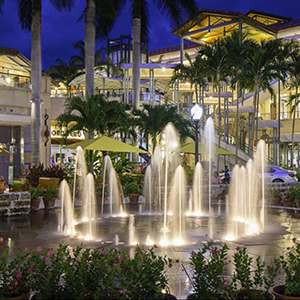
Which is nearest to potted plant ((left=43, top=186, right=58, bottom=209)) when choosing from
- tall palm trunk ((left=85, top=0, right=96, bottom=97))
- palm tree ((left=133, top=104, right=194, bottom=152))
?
Result: tall palm trunk ((left=85, top=0, right=96, bottom=97))

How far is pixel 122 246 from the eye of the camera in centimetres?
884

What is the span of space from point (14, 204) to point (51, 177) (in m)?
4.43

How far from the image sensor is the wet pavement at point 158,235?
7.83 meters

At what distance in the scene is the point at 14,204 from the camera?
13547 millimetres

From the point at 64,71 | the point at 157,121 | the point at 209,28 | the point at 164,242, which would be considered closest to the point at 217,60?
the point at 157,121

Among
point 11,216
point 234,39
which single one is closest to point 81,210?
point 11,216

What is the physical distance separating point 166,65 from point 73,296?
96.3 ft

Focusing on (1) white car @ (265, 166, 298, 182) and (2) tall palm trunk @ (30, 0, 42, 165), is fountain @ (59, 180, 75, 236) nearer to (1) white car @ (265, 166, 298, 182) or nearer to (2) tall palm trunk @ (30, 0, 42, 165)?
(2) tall palm trunk @ (30, 0, 42, 165)

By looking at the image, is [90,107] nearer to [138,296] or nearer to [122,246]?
[122,246]

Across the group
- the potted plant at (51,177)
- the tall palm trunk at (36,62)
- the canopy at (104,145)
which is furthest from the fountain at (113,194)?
the tall palm trunk at (36,62)

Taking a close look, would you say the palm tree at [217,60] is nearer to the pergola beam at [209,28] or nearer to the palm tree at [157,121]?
the palm tree at [157,121]

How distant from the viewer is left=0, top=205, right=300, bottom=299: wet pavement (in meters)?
7.83

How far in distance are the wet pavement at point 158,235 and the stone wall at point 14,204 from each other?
0.37 metres

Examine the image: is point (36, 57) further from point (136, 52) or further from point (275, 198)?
point (275, 198)
